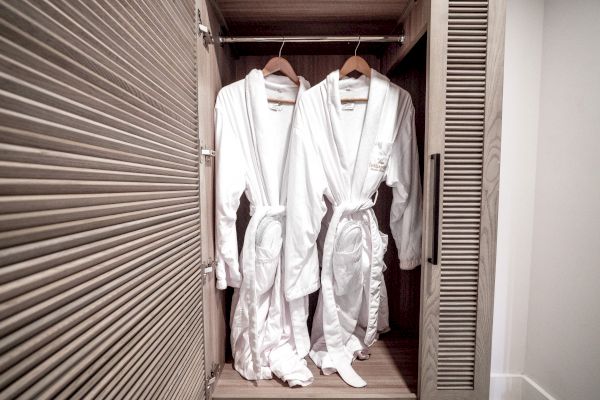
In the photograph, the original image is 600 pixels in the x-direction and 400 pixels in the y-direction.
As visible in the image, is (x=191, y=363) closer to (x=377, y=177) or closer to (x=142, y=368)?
(x=142, y=368)

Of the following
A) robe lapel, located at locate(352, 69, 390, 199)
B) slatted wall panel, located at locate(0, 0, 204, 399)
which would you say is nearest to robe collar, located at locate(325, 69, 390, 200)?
robe lapel, located at locate(352, 69, 390, 199)

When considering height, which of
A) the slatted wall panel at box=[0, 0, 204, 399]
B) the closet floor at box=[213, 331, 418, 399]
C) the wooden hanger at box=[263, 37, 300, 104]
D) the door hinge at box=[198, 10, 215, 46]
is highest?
the door hinge at box=[198, 10, 215, 46]

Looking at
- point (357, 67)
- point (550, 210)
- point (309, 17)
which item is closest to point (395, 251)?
point (550, 210)

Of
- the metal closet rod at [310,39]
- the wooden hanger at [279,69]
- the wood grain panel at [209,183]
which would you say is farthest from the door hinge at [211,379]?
the metal closet rod at [310,39]

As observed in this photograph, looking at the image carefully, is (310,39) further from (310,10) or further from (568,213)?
(568,213)

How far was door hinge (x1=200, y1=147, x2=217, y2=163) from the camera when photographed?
44.1 inches

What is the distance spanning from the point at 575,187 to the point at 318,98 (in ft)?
4.23

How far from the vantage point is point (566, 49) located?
1368 millimetres

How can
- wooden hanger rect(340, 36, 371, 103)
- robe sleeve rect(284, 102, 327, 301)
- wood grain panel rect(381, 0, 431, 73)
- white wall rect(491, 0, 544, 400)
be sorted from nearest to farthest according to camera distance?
wood grain panel rect(381, 0, 431, 73) → robe sleeve rect(284, 102, 327, 301) → wooden hanger rect(340, 36, 371, 103) → white wall rect(491, 0, 544, 400)

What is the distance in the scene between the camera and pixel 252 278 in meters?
1.26

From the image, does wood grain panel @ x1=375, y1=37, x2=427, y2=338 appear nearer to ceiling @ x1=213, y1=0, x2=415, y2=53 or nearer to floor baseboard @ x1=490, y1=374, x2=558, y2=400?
ceiling @ x1=213, y1=0, x2=415, y2=53

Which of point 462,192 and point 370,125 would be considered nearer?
point 462,192

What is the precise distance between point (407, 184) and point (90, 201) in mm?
1264

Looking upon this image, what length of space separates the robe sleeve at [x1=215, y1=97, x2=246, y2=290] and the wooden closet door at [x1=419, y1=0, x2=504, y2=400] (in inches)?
32.0
